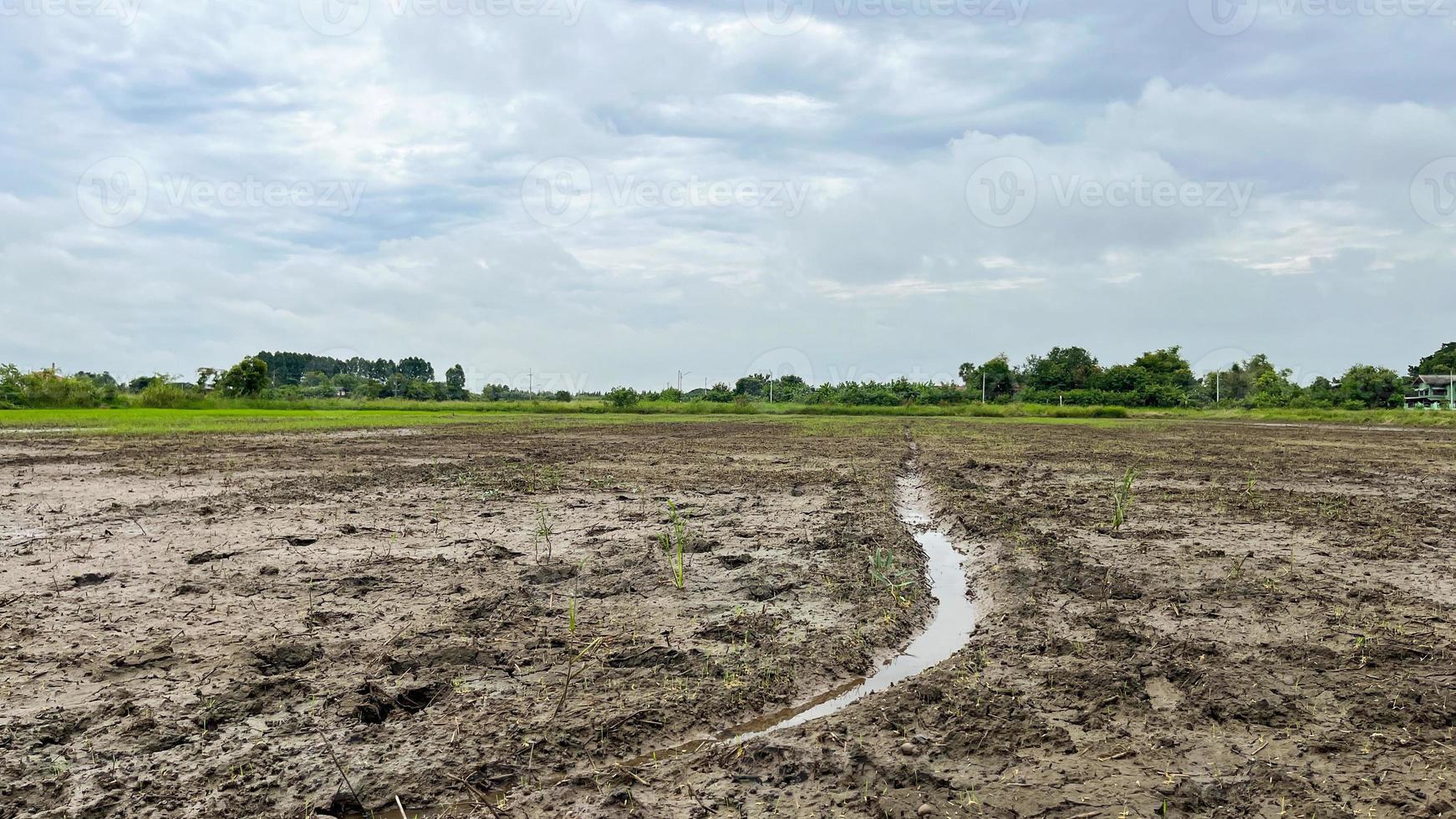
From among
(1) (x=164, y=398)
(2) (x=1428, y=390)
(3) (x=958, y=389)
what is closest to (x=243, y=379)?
(1) (x=164, y=398)

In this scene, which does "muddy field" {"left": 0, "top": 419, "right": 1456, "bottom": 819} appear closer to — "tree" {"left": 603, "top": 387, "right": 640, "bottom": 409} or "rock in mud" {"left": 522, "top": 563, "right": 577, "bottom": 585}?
"rock in mud" {"left": 522, "top": 563, "right": 577, "bottom": 585}

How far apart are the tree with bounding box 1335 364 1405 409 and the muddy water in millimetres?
70723

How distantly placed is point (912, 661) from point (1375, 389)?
76.7 m

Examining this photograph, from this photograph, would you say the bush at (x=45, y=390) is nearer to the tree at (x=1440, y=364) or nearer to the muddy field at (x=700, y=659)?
the muddy field at (x=700, y=659)

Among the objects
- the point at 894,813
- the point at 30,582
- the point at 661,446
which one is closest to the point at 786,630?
the point at 894,813

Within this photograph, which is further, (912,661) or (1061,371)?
(1061,371)

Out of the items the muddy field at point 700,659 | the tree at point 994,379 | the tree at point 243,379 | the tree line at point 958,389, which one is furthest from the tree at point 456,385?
the muddy field at point 700,659

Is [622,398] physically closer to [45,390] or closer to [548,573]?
[45,390]

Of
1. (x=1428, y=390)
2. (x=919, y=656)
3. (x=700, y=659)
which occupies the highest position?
(x=1428, y=390)

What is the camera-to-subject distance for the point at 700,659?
4.04 metres

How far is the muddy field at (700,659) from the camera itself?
2742mm

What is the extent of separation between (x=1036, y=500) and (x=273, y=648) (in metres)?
8.54

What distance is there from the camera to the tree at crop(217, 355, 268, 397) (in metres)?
53.8

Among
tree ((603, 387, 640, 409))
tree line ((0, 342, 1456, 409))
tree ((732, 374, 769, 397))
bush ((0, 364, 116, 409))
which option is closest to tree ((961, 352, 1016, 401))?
tree line ((0, 342, 1456, 409))
